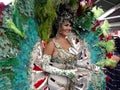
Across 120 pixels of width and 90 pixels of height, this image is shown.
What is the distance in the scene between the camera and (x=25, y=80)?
3082mm

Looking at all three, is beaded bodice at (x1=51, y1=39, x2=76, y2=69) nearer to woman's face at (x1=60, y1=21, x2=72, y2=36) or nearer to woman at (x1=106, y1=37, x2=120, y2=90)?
woman's face at (x1=60, y1=21, x2=72, y2=36)

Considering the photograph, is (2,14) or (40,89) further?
(40,89)

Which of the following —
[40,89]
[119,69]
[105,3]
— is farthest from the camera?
[105,3]

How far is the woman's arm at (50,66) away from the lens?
311cm

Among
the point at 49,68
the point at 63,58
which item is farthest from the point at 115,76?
the point at 49,68

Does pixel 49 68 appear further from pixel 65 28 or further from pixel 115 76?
pixel 115 76

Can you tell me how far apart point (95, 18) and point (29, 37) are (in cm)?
84

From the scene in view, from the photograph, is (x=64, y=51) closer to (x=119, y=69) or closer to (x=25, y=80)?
(x=25, y=80)

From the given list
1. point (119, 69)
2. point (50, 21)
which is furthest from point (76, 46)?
point (119, 69)

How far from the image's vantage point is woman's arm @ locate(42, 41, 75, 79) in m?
3.11

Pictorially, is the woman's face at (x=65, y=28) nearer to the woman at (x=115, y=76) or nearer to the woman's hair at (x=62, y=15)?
the woman's hair at (x=62, y=15)

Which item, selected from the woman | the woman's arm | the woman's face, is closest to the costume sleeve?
the woman's arm

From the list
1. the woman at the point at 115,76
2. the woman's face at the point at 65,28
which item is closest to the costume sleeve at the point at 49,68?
the woman's face at the point at 65,28

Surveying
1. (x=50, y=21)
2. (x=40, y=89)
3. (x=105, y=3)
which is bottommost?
(x=40, y=89)
